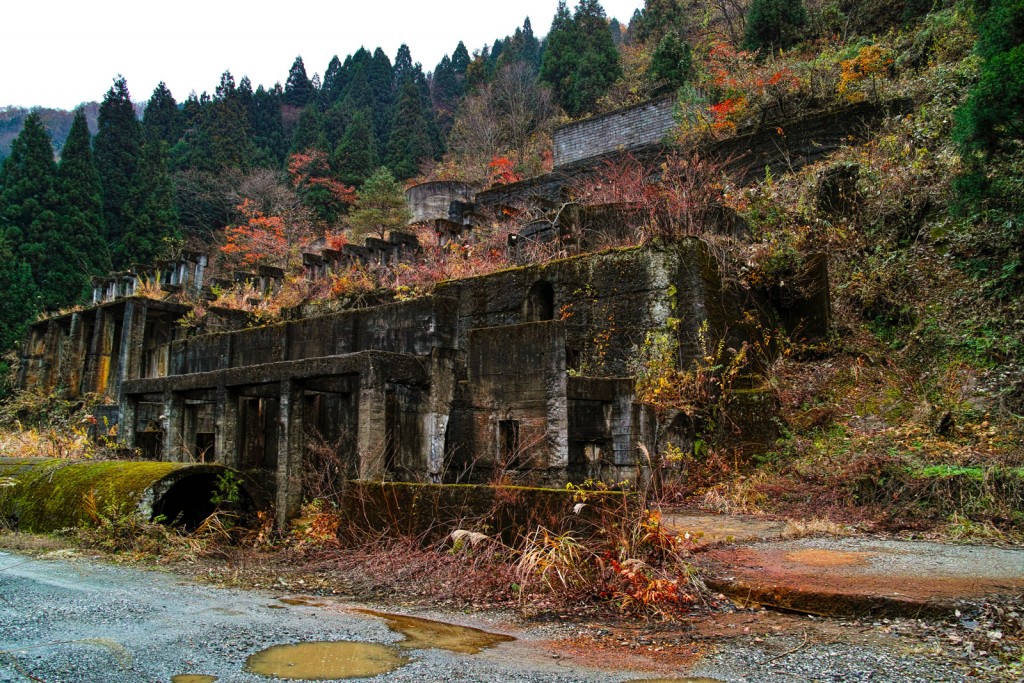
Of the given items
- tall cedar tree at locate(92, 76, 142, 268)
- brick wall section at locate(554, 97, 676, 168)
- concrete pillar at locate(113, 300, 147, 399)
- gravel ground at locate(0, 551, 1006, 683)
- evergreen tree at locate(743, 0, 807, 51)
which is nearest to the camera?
gravel ground at locate(0, 551, 1006, 683)

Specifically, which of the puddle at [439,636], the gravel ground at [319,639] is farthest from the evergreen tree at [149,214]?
the puddle at [439,636]

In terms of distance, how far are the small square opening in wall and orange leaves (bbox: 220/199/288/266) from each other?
24357mm

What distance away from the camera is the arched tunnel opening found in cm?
816

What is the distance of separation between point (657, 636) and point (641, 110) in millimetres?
22131

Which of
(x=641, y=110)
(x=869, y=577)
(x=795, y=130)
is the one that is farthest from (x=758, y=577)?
(x=641, y=110)

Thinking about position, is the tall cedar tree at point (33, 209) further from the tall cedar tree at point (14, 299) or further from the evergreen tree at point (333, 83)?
the evergreen tree at point (333, 83)

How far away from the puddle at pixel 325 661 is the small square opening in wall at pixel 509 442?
Answer: 385 cm

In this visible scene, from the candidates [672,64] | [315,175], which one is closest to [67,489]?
[672,64]

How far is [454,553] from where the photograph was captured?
5559mm

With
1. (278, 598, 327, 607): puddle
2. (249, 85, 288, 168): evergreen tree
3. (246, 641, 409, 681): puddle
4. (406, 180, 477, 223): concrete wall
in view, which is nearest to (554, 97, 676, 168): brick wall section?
(406, 180, 477, 223): concrete wall

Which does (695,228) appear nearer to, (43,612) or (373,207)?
(43,612)

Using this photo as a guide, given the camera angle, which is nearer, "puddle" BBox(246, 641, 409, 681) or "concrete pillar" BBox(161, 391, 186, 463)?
"puddle" BBox(246, 641, 409, 681)

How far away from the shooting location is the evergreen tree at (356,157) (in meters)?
37.8

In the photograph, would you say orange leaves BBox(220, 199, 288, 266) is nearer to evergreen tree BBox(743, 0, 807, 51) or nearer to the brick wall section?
the brick wall section
